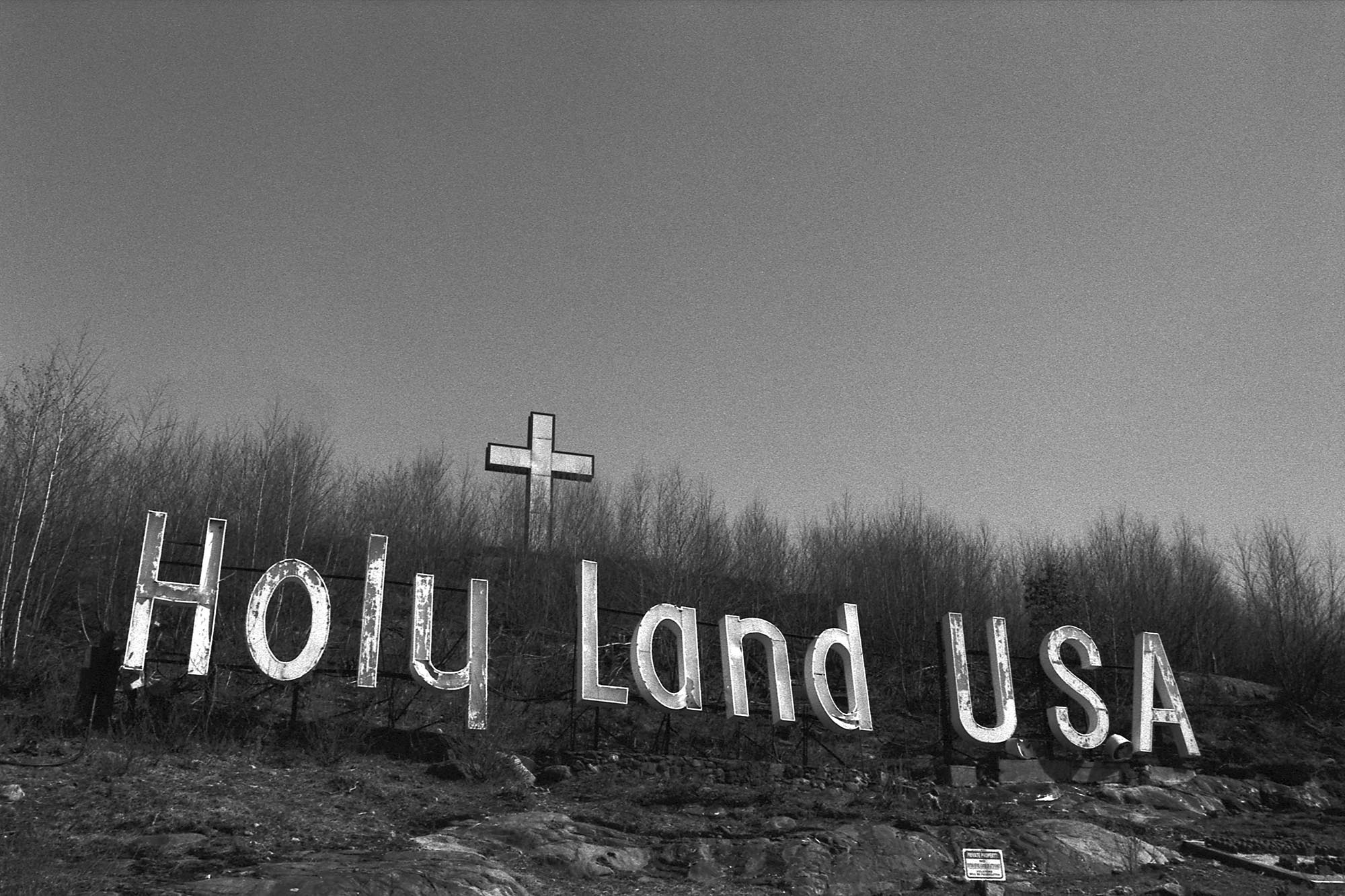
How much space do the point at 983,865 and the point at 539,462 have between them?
16745 mm

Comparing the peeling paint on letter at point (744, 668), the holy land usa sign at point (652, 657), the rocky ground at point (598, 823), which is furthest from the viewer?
the peeling paint on letter at point (744, 668)

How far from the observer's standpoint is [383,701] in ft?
64.5

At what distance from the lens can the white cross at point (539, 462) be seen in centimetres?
2681

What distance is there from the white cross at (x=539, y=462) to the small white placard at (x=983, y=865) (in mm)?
16191

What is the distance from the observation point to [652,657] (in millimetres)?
19328

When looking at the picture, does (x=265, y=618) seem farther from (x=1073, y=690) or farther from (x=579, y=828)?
(x=1073, y=690)

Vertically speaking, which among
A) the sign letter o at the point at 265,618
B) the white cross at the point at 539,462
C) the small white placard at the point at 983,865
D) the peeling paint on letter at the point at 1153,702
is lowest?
the small white placard at the point at 983,865

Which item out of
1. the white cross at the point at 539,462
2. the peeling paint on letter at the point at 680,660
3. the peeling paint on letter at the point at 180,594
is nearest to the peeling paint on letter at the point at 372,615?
the peeling paint on letter at the point at 180,594

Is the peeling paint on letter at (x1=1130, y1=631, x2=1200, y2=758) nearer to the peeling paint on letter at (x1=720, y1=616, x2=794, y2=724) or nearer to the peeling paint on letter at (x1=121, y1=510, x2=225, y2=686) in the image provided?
the peeling paint on letter at (x1=720, y1=616, x2=794, y2=724)

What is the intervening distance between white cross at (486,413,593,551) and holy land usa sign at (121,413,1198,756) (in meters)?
7.79

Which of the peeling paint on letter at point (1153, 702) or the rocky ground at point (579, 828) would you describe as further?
the peeling paint on letter at point (1153, 702)

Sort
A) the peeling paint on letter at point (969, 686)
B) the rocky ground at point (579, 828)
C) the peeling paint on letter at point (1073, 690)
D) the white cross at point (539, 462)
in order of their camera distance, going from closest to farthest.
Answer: the rocky ground at point (579, 828) → the peeling paint on letter at point (969, 686) → the peeling paint on letter at point (1073, 690) → the white cross at point (539, 462)

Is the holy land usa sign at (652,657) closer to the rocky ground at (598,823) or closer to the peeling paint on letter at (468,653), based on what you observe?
the peeling paint on letter at (468,653)

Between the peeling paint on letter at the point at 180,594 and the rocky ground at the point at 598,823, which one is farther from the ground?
the peeling paint on letter at the point at 180,594
